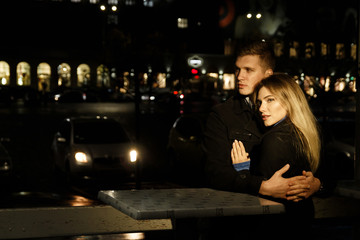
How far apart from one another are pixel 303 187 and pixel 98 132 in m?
11.4

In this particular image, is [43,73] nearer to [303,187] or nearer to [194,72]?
[194,72]

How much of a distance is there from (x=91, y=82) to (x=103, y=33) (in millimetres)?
6343

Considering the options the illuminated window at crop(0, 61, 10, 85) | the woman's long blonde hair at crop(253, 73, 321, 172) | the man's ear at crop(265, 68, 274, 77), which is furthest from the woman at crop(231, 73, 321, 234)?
the illuminated window at crop(0, 61, 10, 85)

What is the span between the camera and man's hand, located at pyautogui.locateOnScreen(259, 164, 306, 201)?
3553 mm

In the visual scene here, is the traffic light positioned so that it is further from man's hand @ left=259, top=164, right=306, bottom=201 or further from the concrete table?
man's hand @ left=259, top=164, right=306, bottom=201

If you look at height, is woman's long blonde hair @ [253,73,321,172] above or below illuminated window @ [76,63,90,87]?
below

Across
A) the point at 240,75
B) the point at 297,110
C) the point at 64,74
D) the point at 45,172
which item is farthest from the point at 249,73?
the point at 64,74

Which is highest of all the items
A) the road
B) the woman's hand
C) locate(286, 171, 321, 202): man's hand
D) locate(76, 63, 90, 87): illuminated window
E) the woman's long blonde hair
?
locate(76, 63, 90, 87): illuminated window

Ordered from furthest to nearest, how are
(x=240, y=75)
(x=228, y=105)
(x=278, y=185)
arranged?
1. (x=240, y=75)
2. (x=228, y=105)
3. (x=278, y=185)

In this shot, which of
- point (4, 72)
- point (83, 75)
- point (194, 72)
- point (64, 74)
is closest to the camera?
point (194, 72)

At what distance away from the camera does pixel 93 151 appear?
1373cm

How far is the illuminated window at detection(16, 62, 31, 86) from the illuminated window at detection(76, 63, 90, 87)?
5.67 metres

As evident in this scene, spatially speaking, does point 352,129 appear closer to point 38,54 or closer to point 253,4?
point 253,4

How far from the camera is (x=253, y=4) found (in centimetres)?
6028
